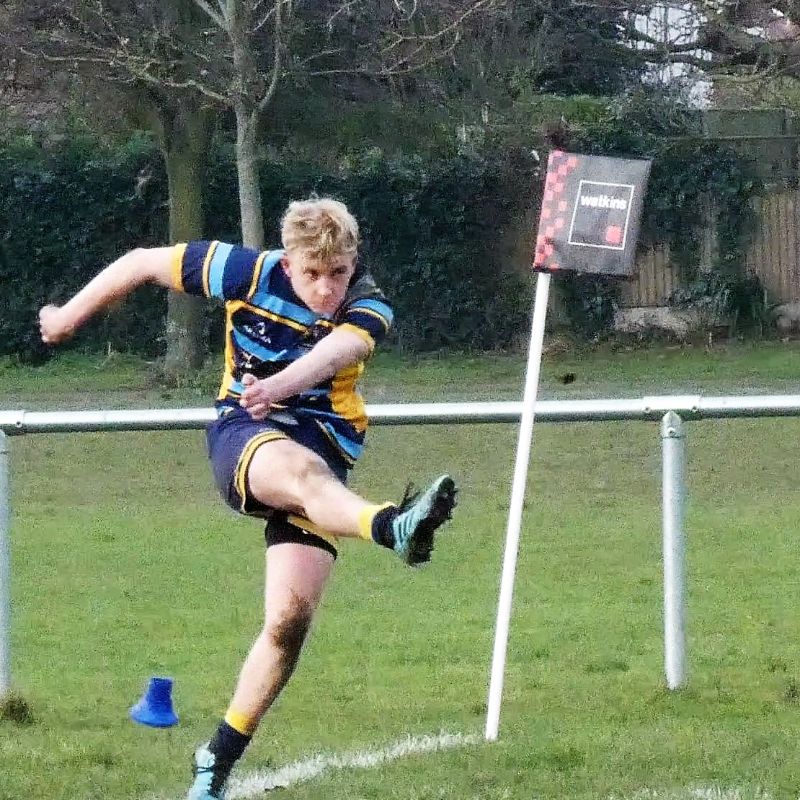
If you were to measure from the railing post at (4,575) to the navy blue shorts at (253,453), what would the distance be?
1746 millimetres

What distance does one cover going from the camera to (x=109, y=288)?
505 centimetres

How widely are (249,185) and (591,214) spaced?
1798 centimetres

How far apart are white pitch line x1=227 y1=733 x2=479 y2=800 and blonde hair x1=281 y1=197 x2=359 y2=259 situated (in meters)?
1.65

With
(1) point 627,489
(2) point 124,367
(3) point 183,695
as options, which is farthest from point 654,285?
(3) point 183,695

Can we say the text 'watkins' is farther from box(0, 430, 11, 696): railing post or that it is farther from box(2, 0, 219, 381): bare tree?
box(2, 0, 219, 381): bare tree

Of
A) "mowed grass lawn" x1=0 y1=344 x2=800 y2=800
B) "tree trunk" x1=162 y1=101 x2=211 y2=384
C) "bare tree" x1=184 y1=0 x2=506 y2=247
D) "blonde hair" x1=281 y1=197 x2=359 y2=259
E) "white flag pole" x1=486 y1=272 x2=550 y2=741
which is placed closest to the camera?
"blonde hair" x1=281 y1=197 x2=359 y2=259

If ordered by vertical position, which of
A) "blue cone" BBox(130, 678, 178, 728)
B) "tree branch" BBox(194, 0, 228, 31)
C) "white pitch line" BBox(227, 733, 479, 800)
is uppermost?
"tree branch" BBox(194, 0, 228, 31)

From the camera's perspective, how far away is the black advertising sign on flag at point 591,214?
6.20m

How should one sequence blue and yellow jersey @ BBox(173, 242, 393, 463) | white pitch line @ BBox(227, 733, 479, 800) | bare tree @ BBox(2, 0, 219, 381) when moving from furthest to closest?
bare tree @ BBox(2, 0, 219, 381)
white pitch line @ BBox(227, 733, 479, 800)
blue and yellow jersey @ BBox(173, 242, 393, 463)

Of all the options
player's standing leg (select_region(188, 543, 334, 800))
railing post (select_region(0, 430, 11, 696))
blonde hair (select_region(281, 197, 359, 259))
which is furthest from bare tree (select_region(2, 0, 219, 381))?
player's standing leg (select_region(188, 543, 334, 800))

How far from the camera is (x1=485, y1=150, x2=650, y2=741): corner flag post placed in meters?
6.20

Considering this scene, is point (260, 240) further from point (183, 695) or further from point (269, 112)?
point (183, 695)

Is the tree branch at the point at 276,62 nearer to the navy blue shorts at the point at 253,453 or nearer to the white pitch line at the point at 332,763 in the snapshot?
the white pitch line at the point at 332,763

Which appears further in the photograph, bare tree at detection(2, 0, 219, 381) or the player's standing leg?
bare tree at detection(2, 0, 219, 381)
